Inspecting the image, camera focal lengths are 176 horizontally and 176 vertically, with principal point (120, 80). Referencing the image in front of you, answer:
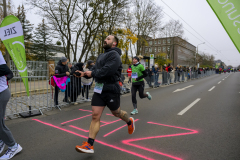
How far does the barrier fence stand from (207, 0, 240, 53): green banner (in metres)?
5.11

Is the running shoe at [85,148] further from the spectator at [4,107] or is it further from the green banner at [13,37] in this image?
the green banner at [13,37]

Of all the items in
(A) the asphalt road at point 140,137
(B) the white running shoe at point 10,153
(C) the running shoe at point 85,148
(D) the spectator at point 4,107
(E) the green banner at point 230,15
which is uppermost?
(E) the green banner at point 230,15

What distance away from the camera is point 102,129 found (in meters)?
4.20

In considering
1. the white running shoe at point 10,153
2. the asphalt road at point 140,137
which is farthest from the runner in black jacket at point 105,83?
the white running shoe at point 10,153

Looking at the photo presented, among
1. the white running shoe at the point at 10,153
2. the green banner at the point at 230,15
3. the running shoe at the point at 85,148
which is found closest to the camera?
the green banner at the point at 230,15

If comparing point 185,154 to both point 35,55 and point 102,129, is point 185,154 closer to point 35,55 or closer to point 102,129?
point 102,129

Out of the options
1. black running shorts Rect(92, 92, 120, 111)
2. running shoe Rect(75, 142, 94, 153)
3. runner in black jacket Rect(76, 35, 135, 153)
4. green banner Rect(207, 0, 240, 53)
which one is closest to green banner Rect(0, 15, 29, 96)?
runner in black jacket Rect(76, 35, 135, 153)

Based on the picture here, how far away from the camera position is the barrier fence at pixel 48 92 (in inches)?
234

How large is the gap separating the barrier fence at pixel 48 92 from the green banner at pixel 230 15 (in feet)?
16.8

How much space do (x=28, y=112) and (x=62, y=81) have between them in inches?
61.9

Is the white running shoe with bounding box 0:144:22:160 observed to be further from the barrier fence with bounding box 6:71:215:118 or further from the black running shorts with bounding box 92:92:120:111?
the barrier fence with bounding box 6:71:215:118

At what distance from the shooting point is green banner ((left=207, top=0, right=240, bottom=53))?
2.11m

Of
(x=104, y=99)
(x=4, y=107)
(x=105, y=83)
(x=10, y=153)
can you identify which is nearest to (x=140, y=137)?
(x=104, y=99)

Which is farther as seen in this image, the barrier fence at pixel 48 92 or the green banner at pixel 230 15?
the barrier fence at pixel 48 92
